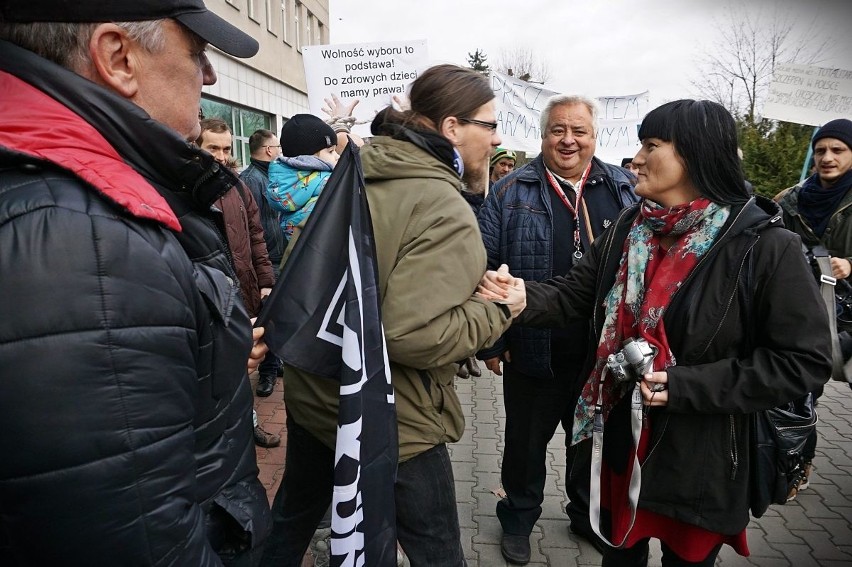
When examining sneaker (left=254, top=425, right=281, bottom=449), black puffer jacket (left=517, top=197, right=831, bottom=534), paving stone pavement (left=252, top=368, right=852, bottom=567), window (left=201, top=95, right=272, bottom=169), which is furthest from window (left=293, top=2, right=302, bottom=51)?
black puffer jacket (left=517, top=197, right=831, bottom=534)

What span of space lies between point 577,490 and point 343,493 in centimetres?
158

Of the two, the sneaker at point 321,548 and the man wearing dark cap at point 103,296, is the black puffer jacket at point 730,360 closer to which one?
the man wearing dark cap at point 103,296

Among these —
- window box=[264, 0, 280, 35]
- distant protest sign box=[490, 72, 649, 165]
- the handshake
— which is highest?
window box=[264, 0, 280, 35]

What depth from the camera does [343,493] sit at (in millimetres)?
1458

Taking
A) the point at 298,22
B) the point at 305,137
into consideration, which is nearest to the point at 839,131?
the point at 305,137

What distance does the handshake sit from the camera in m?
1.84

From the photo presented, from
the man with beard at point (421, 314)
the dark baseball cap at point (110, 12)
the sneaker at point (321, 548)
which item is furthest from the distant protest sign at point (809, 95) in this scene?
the dark baseball cap at point (110, 12)

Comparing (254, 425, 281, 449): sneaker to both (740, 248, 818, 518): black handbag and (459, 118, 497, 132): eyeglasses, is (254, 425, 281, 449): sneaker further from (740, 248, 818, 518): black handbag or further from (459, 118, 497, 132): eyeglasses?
(740, 248, 818, 518): black handbag

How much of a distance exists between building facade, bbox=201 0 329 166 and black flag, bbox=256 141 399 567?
35.9ft

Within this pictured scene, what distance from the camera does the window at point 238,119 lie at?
1275cm

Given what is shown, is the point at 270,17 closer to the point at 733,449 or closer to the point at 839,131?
the point at 839,131

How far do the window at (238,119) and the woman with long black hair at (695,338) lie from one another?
1195 cm

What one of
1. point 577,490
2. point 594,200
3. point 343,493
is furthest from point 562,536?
point 343,493

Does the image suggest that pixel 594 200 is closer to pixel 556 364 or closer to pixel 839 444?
pixel 556 364
